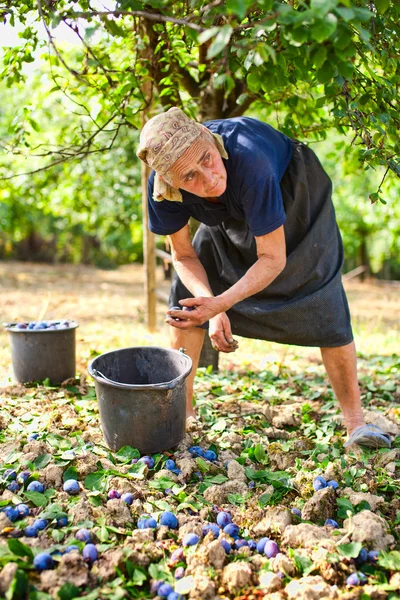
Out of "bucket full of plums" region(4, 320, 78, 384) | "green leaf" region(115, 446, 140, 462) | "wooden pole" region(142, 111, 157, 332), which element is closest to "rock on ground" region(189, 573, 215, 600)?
"green leaf" region(115, 446, 140, 462)

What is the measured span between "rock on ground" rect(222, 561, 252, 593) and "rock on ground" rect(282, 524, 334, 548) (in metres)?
0.23

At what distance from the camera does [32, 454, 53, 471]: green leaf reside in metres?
2.32

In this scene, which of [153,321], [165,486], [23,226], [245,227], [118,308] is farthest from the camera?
[23,226]

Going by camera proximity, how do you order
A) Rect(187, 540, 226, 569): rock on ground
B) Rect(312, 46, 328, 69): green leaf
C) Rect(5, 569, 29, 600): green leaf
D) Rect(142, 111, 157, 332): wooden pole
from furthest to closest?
1. Rect(142, 111, 157, 332): wooden pole
2. Rect(187, 540, 226, 569): rock on ground
3. Rect(312, 46, 328, 69): green leaf
4. Rect(5, 569, 29, 600): green leaf

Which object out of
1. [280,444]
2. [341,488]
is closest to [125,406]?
[280,444]

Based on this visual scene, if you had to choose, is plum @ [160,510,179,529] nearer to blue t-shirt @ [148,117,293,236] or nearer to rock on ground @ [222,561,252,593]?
rock on ground @ [222,561,252,593]

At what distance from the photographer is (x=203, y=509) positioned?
2.09 m

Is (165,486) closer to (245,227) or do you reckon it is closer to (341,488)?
(341,488)

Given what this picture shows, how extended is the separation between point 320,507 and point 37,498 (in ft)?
3.52

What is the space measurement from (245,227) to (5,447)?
1511 mm

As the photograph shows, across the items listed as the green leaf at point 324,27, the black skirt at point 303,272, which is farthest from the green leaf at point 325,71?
the black skirt at point 303,272

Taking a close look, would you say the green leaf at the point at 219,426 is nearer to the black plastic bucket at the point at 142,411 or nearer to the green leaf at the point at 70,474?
the black plastic bucket at the point at 142,411

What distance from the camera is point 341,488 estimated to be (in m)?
2.28

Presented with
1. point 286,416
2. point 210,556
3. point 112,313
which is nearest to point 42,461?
point 210,556
